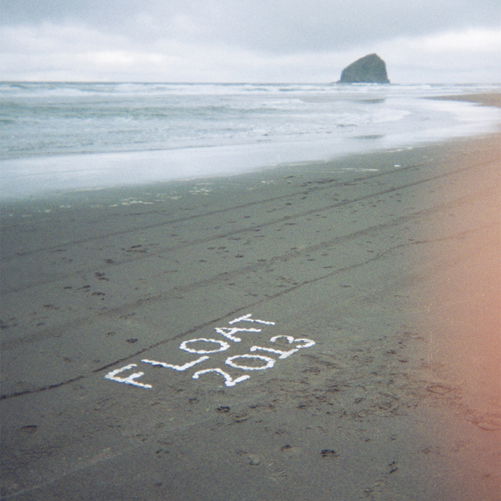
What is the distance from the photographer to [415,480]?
2.24 meters

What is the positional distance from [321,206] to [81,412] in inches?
189

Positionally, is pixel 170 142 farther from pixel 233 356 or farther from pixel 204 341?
pixel 233 356

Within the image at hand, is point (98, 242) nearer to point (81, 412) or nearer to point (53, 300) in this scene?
point (53, 300)

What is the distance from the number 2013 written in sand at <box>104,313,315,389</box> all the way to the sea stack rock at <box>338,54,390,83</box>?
12459 centimetres

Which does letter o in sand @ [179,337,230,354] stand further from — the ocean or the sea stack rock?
the sea stack rock

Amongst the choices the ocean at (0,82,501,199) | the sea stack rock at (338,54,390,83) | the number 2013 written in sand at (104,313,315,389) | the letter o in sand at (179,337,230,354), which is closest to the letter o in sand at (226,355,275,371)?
the number 2013 written in sand at (104,313,315,389)

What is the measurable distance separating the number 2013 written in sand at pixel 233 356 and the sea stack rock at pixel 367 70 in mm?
124592

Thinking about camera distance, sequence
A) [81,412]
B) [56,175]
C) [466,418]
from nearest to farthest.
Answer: [466,418], [81,412], [56,175]

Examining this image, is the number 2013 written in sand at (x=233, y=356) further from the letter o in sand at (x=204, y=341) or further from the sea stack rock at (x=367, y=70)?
the sea stack rock at (x=367, y=70)

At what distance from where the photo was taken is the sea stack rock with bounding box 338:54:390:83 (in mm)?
120500

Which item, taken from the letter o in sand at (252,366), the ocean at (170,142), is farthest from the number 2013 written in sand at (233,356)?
the ocean at (170,142)

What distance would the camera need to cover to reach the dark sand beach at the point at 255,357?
2.34 m

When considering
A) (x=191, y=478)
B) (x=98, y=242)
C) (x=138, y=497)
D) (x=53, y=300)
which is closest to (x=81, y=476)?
(x=138, y=497)

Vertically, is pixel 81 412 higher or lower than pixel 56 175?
lower
